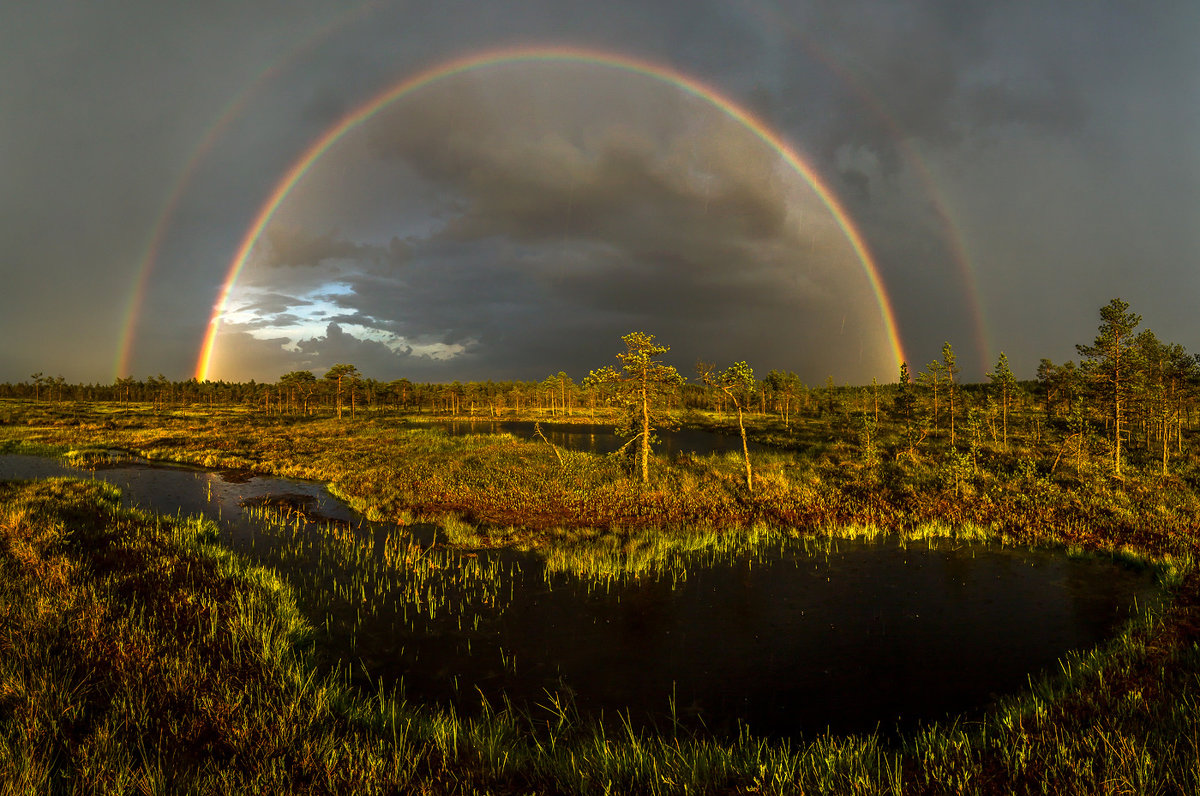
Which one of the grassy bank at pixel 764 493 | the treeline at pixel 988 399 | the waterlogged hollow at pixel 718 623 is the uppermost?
the treeline at pixel 988 399

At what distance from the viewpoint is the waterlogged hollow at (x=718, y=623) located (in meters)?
8.97

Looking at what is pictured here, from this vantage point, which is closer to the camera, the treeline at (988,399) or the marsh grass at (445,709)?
the marsh grass at (445,709)

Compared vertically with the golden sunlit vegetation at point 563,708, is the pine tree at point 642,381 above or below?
above

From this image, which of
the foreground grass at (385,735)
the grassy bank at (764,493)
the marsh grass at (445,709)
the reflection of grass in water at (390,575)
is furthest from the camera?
the grassy bank at (764,493)

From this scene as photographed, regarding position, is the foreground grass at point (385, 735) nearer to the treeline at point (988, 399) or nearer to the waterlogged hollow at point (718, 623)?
the waterlogged hollow at point (718, 623)

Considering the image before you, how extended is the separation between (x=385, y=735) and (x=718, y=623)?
7594 millimetres

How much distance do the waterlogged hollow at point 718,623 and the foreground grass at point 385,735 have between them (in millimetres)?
907

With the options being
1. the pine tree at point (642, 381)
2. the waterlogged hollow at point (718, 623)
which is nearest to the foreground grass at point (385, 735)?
the waterlogged hollow at point (718, 623)

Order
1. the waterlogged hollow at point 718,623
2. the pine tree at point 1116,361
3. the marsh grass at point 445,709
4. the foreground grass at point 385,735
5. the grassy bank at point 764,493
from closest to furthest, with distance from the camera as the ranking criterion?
1. the foreground grass at point 385,735
2. the marsh grass at point 445,709
3. the waterlogged hollow at point 718,623
4. the grassy bank at point 764,493
5. the pine tree at point 1116,361

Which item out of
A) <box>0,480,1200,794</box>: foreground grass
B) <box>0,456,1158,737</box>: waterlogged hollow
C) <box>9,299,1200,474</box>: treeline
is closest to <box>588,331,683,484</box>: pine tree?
<box>9,299,1200,474</box>: treeline

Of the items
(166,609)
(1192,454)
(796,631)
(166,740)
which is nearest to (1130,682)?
(796,631)

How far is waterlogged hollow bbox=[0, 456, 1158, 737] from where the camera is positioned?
8.97 m

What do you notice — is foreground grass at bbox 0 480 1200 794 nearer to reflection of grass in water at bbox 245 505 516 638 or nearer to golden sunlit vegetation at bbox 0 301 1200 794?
golden sunlit vegetation at bbox 0 301 1200 794

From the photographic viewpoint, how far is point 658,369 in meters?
25.6
